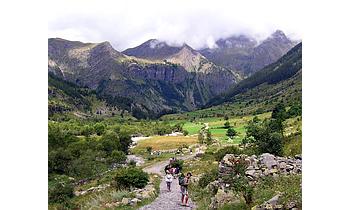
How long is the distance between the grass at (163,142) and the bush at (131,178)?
7.00 ft

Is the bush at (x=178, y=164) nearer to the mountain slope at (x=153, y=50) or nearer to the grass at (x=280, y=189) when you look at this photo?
the grass at (x=280, y=189)

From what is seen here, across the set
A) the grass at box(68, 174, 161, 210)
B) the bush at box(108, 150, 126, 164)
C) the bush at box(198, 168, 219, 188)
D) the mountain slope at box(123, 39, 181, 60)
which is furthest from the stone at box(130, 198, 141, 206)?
the mountain slope at box(123, 39, 181, 60)

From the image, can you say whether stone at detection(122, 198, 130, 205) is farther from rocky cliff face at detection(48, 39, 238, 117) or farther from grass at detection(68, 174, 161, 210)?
rocky cliff face at detection(48, 39, 238, 117)

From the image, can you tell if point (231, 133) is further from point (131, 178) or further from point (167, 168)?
point (131, 178)

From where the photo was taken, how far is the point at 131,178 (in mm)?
10930

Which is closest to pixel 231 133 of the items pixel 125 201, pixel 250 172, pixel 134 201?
pixel 250 172

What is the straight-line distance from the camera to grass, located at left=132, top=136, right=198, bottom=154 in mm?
13147

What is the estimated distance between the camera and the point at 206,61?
98.4ft

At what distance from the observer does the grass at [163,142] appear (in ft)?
43.1

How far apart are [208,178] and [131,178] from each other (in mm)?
1982

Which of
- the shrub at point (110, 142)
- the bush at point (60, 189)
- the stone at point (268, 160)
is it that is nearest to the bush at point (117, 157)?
the shrub at point (110, 142)

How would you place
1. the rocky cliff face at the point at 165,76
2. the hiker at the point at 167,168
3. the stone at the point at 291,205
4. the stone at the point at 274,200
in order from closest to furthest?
the stone at the point at 291,205, the stone at the point at 274,200, the hiker at the point at 167,168, the rocky cliff face at the point at 165,76
